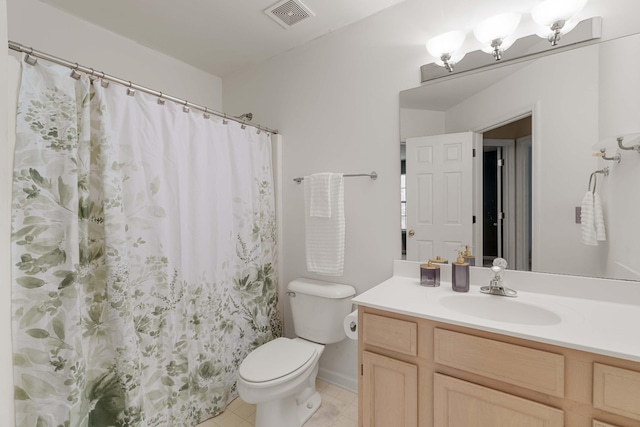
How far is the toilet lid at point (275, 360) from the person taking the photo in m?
1.43

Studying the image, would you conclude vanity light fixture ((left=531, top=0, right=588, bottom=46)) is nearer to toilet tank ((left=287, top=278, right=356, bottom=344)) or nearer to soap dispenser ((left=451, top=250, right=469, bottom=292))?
soap dispenser ((left=451, top=250, right=469, bottom=292))

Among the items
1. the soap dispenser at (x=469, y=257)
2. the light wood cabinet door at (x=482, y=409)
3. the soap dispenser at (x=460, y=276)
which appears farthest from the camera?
the soap dispenser at (x=469, y=257)

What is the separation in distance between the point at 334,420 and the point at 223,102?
2.55 metres

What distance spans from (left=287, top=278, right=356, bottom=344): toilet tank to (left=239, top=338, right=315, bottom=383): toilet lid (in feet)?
0.42

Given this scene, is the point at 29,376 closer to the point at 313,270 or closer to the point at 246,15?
the point at 313,270

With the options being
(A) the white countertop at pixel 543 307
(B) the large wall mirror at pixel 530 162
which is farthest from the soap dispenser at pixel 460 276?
(B) the large wall mirror at pixel 530 162

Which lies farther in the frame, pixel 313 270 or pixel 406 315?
pixel 313 270

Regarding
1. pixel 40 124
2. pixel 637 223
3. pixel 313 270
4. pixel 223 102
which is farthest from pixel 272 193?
pixel 637 223

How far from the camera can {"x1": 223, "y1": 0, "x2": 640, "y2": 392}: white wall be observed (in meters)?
1.70

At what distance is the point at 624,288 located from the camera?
117 cm

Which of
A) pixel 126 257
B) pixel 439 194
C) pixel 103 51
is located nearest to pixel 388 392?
pixel 439 194

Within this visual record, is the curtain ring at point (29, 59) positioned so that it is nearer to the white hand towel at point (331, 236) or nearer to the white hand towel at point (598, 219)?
the white hand towel at point (331, 236)

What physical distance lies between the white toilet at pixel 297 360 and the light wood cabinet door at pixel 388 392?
0.40 m

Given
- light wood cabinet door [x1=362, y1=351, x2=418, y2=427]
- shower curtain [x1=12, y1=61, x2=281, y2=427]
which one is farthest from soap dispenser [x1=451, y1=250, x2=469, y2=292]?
shower curtain [x1=12, y1=61, x2=281, y2=427]
